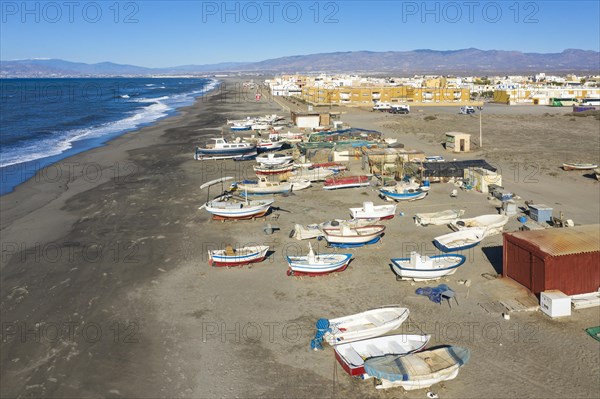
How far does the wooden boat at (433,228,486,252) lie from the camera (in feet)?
71.7

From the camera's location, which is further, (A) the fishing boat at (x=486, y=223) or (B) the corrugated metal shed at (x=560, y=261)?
(A) the fishing boat at (x=486, y=223)

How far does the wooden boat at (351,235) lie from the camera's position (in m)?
22.8

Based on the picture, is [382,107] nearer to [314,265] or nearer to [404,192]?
[404,192]

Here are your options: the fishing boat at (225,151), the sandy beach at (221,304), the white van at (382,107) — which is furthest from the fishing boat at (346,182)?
the white van at (382,107)

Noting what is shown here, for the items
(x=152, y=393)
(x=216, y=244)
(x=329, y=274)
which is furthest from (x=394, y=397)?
(x=216, y=244)

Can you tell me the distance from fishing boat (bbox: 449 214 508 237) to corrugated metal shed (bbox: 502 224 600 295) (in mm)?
5669

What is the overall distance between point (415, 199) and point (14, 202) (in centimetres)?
2545

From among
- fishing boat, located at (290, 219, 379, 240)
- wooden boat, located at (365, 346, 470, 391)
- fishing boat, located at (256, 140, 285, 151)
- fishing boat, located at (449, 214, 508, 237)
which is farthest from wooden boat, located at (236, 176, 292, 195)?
wooden boat, located at (365, 346, 470, 391)

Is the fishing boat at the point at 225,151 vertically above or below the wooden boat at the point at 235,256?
above

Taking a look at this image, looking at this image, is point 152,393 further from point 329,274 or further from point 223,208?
point 223,208

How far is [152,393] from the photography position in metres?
13.0

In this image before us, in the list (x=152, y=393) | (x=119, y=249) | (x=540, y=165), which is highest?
(x=540, y=165)

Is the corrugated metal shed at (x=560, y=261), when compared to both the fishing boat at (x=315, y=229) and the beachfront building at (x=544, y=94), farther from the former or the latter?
the beachfront building at (x=544, y=94)

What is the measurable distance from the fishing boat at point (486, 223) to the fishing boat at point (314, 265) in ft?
23.6
